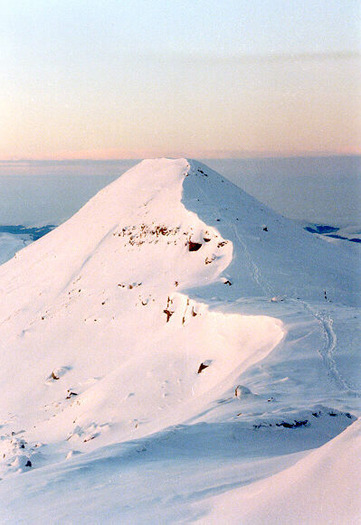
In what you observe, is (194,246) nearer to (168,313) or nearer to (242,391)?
(168,313)

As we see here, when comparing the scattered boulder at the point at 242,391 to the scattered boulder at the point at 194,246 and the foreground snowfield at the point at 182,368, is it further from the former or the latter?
the scattered boulder at the point at 194,246

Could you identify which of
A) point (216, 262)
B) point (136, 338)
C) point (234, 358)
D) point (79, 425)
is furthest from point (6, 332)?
point (234, 358)

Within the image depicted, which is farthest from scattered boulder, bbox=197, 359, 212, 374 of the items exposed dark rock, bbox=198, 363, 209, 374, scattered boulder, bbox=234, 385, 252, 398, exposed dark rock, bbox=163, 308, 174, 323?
exposed dark rock, bbox=163, 308, 174, 323

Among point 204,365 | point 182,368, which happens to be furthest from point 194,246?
point 204,365

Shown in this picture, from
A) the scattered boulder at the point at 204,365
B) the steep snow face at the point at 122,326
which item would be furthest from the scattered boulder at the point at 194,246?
the scattered boulder at the point at 204,365

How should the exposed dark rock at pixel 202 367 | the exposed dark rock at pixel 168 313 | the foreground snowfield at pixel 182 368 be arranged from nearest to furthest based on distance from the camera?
the foreground snowfield at pixel 182 368, the exposed dark rock at pixel 202 367, the exposed dark rock at pixel 168 313

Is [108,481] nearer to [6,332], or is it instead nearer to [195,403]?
[195,403]
